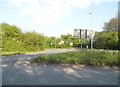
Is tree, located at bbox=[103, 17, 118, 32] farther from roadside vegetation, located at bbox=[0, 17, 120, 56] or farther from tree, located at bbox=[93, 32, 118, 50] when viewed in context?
tree, located at bbox=[93, 32, 118, 50]

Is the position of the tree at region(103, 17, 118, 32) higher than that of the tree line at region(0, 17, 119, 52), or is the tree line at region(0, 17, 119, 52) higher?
the tree at region(103, 17, 118, 32)

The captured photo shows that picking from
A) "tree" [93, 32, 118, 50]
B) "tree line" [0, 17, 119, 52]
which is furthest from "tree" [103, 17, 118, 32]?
"tree" [93, 32, 118, 50]

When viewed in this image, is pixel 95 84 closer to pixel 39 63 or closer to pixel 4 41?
pixel 39 63

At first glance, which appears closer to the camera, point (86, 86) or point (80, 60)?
point (86, 86)

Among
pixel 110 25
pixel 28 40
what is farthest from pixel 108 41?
pixel 28 40

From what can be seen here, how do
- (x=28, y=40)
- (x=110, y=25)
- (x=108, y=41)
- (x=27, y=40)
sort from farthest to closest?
(x=110, y=25) < (x=108, y=41) < (x=28, y=40) < (x=27, y=40)

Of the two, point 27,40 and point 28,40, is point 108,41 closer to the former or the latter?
point 28,40

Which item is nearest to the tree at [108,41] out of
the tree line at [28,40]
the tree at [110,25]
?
the tree line at [28,40]

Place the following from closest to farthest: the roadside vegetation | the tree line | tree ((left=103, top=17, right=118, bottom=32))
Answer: the roadside vegetation, the tree line, tree ((left=103, top=17, right=118, bottom=32))

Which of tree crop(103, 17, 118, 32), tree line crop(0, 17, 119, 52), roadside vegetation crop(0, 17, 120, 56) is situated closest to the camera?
roadside vegetation crop(0, 17, 120, 56)

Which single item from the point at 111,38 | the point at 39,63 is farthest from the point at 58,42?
the point at 39,63

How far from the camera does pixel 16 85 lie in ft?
32.6

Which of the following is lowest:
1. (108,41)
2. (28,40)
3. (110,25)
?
(108,41)

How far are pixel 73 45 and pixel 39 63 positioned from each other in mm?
67985
